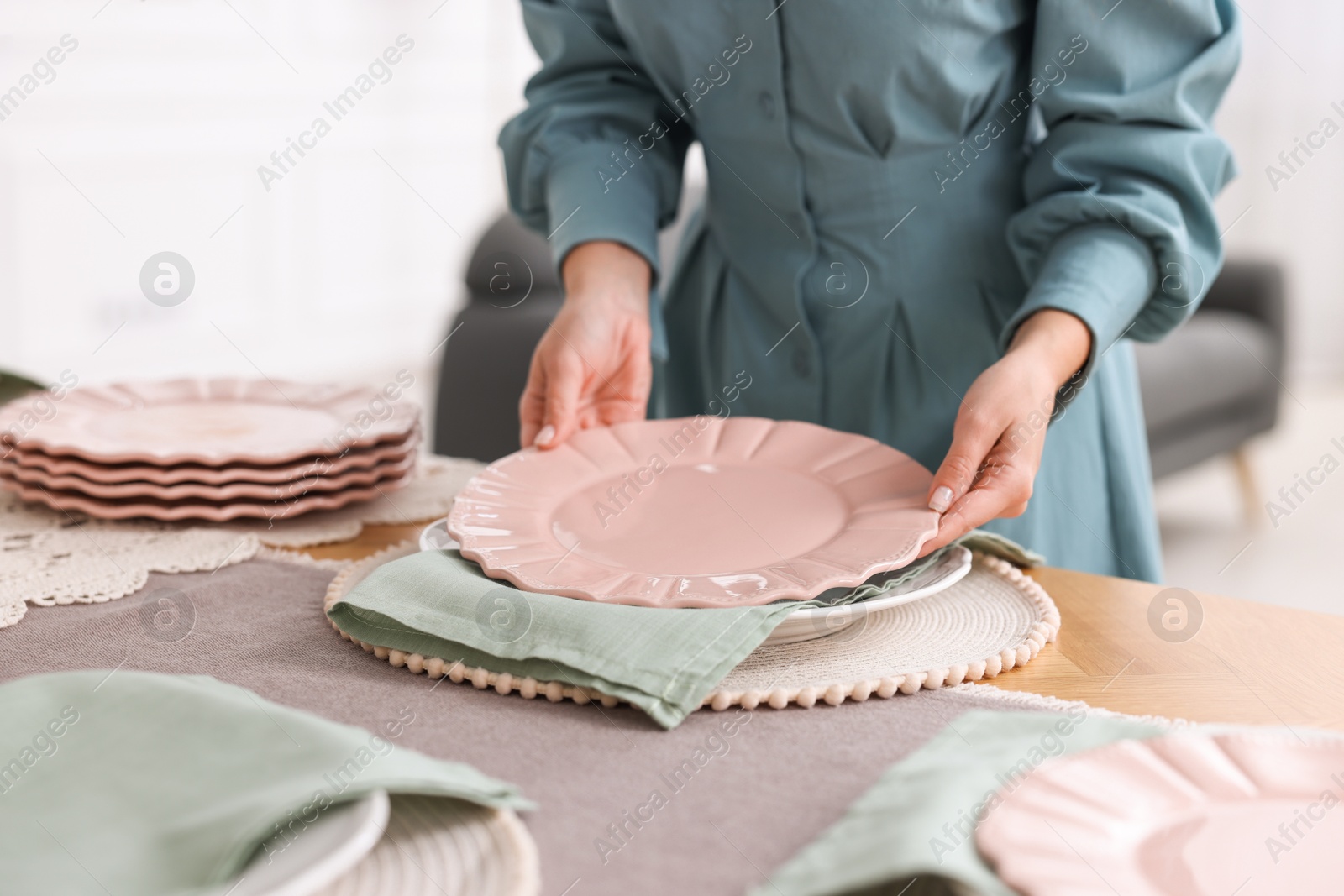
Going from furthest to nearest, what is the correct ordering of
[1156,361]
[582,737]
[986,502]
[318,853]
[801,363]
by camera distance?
[1156,361] < [801,363] < [986,502] < [582,737] < [318,853]

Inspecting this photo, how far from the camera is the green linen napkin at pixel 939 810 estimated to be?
1.37 feet

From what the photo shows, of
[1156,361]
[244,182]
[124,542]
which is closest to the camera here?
[124,542]

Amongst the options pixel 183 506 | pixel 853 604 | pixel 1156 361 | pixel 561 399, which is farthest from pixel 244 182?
pixel 853 604

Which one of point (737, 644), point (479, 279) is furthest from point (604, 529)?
point (479, 279)

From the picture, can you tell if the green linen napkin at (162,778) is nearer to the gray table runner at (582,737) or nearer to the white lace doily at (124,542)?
the gray table runner at (582,737)

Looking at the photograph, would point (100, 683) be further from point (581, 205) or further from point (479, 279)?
point (479, 279)

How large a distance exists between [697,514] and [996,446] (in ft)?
0.69

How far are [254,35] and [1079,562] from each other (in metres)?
3.79

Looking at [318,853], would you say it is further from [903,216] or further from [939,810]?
[903,216]

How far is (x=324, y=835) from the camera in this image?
43cm

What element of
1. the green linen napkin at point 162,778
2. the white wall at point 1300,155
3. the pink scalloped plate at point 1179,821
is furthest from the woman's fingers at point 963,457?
the white wall at point 1300,155

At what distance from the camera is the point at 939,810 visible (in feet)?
1.49

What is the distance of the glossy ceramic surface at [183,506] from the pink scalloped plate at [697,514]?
0.19m

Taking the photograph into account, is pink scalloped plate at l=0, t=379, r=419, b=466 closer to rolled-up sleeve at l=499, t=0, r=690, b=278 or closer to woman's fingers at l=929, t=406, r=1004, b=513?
rolled-up sleeve at l=499, t=0, r=690, b=278
